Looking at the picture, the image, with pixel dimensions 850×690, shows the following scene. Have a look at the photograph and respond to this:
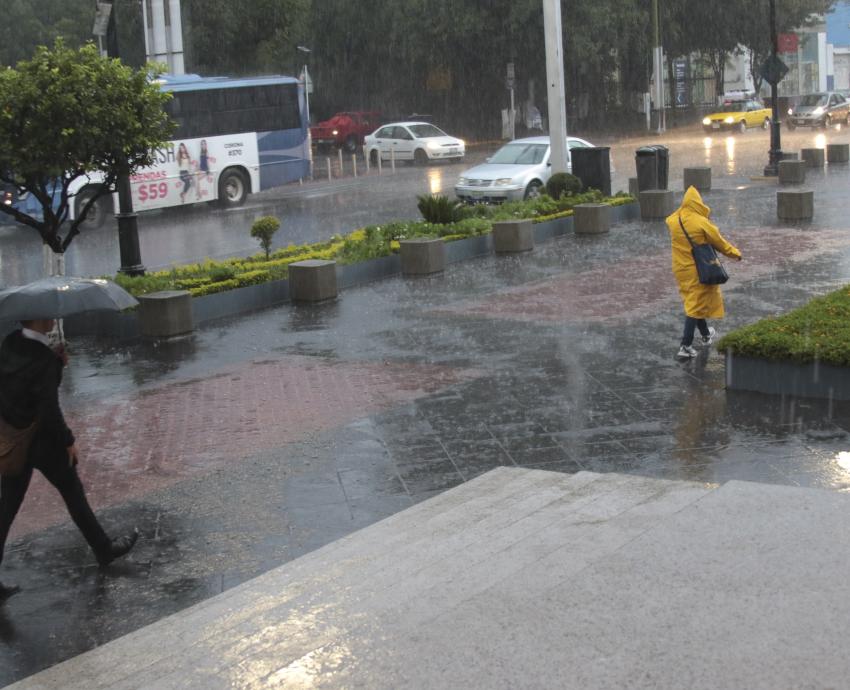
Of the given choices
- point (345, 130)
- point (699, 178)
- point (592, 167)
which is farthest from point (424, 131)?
point (592, 167)

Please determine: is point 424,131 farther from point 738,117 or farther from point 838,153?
point 738,117

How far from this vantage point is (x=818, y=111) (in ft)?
179

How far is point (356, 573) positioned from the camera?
227 inches

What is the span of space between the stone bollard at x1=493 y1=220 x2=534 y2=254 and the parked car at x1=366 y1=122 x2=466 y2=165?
2508 centimetres

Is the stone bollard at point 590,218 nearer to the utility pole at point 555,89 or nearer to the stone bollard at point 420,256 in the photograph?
the utility pole at point 555,89

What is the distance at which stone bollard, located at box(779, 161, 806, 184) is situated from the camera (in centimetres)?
2738

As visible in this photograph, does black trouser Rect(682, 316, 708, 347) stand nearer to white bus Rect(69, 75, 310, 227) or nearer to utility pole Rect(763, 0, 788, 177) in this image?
white bus Rect(69, 75, 310, 227)

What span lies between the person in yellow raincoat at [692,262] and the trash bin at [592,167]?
12.1m

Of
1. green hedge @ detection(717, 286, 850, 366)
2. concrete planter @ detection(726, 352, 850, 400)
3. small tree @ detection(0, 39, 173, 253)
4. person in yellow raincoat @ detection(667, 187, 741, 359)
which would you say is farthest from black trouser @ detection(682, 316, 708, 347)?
small tree @ detection(0, 39, 173, 253)

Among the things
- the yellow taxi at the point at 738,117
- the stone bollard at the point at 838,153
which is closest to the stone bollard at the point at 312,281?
the stone bollard at the point at 838,153

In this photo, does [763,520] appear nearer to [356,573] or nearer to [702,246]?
[356,573]

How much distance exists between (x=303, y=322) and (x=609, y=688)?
1061 centimetres

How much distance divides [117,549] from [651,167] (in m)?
18.0

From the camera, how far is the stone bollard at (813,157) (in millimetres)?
31438
